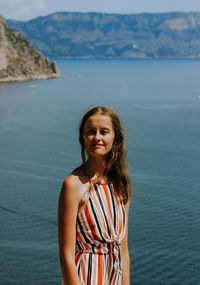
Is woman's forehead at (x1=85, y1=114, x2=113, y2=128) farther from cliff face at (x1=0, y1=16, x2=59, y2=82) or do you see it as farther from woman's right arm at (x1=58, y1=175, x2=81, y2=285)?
cliff face at (x1=0, y1=16, x2=59, y2=82)

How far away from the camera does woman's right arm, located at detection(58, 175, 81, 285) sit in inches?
72.5

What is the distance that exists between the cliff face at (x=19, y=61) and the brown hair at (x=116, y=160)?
77.2 metres

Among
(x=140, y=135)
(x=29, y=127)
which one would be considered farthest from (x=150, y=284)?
(x=29, y=127)

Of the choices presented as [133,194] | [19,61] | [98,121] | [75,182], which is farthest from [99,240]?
[19,61]

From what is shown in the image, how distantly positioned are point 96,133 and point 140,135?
2583 cm

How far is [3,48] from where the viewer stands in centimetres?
8375

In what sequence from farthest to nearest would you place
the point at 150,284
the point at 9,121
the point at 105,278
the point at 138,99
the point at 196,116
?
1. the point at 138,99
2. the point at 196,116
3. the point at 9,121
4. the point at 150,284
5. the point at 105,278

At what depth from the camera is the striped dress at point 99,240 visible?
6.33 feet

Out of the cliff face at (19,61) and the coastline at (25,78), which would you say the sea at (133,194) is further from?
the cliff face at (19,61)

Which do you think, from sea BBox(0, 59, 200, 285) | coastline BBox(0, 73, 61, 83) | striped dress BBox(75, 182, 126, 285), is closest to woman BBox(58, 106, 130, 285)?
striped dress BBox(75, 182, 126, 285)

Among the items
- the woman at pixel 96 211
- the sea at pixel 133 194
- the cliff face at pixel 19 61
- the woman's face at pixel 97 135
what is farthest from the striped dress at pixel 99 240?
the cliff face at pixel 19 61

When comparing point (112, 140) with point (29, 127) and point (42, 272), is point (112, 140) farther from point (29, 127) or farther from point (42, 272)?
point (29, 127)

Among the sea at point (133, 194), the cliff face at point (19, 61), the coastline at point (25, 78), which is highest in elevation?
the cliff face at point (19, 61)

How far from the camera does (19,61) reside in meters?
84.2
